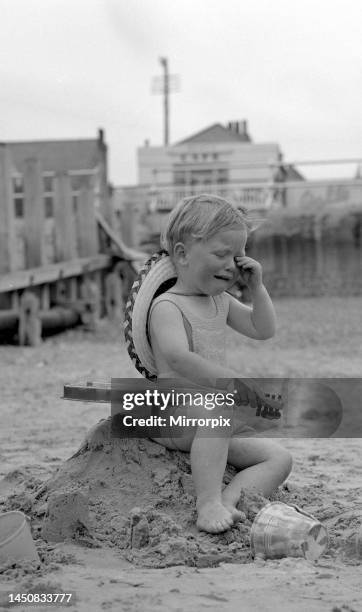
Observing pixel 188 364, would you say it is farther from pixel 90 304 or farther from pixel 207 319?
pixel 90 304

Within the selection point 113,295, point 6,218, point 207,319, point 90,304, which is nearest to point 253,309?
point 207,319

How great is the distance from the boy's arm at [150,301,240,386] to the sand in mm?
382

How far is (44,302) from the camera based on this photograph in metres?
11.7

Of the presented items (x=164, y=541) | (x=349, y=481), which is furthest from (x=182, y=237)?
(x=349, y=481)

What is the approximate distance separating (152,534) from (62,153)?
38280 mm

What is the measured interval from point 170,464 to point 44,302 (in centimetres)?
827

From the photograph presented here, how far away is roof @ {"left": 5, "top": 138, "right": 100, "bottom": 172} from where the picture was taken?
39.6 meters

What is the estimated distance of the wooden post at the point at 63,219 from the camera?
41.6 ft

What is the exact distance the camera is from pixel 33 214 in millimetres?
11461

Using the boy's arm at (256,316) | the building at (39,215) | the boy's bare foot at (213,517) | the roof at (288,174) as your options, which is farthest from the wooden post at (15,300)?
the roof at (288,174)

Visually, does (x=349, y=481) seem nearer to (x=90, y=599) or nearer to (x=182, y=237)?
(x=182, y=237)

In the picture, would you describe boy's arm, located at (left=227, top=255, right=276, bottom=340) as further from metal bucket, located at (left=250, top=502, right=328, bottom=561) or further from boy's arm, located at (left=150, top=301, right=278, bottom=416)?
metal bucket, located at (left=250, top=502, right=328, bottom=561)

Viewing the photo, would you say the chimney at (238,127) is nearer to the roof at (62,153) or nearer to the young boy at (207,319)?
the roof at (62,153)

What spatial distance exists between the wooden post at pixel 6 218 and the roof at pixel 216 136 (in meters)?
35.8
